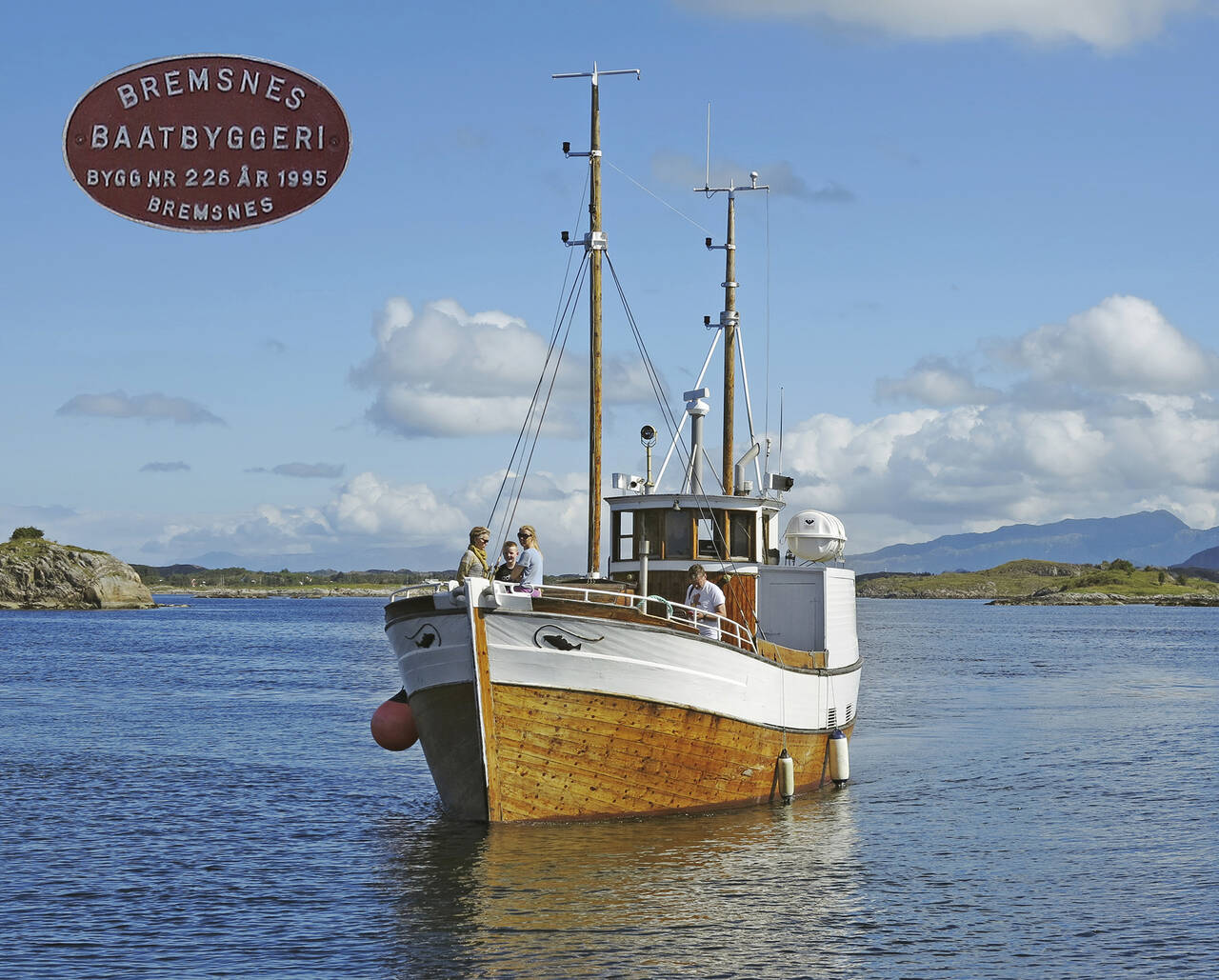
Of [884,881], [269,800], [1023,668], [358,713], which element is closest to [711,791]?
[884,881]

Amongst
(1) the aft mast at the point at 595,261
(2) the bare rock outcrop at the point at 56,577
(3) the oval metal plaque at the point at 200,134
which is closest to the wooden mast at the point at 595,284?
(1) the aft mast at the point at 595,261

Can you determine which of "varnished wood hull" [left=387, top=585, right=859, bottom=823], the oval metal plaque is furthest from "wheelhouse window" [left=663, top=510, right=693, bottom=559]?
the oval metal plaque

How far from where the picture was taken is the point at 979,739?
3556 cm

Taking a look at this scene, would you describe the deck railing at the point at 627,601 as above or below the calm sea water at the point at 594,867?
above

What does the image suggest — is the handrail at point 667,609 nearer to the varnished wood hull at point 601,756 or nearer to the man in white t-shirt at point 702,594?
the man in white t-shirt at point 702,594

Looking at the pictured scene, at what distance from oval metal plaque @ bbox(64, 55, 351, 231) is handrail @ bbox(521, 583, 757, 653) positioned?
8588mm

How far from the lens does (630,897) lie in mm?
15750

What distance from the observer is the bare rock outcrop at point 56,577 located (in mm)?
149375

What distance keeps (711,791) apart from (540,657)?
13.6 ft

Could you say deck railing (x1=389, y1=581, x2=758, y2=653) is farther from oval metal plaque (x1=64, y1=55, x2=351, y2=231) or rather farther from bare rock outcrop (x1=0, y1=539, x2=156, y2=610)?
bare rock outcrop (x1=0, y1=539, x2=156, y2=610)

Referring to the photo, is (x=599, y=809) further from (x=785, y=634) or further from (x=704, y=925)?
(x=785, y=634)

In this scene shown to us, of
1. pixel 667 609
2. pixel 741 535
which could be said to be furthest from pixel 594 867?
pixel 741 535

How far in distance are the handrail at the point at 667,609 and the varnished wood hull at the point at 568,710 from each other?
0.91ft

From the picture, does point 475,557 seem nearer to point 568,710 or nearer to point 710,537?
point 568,710
